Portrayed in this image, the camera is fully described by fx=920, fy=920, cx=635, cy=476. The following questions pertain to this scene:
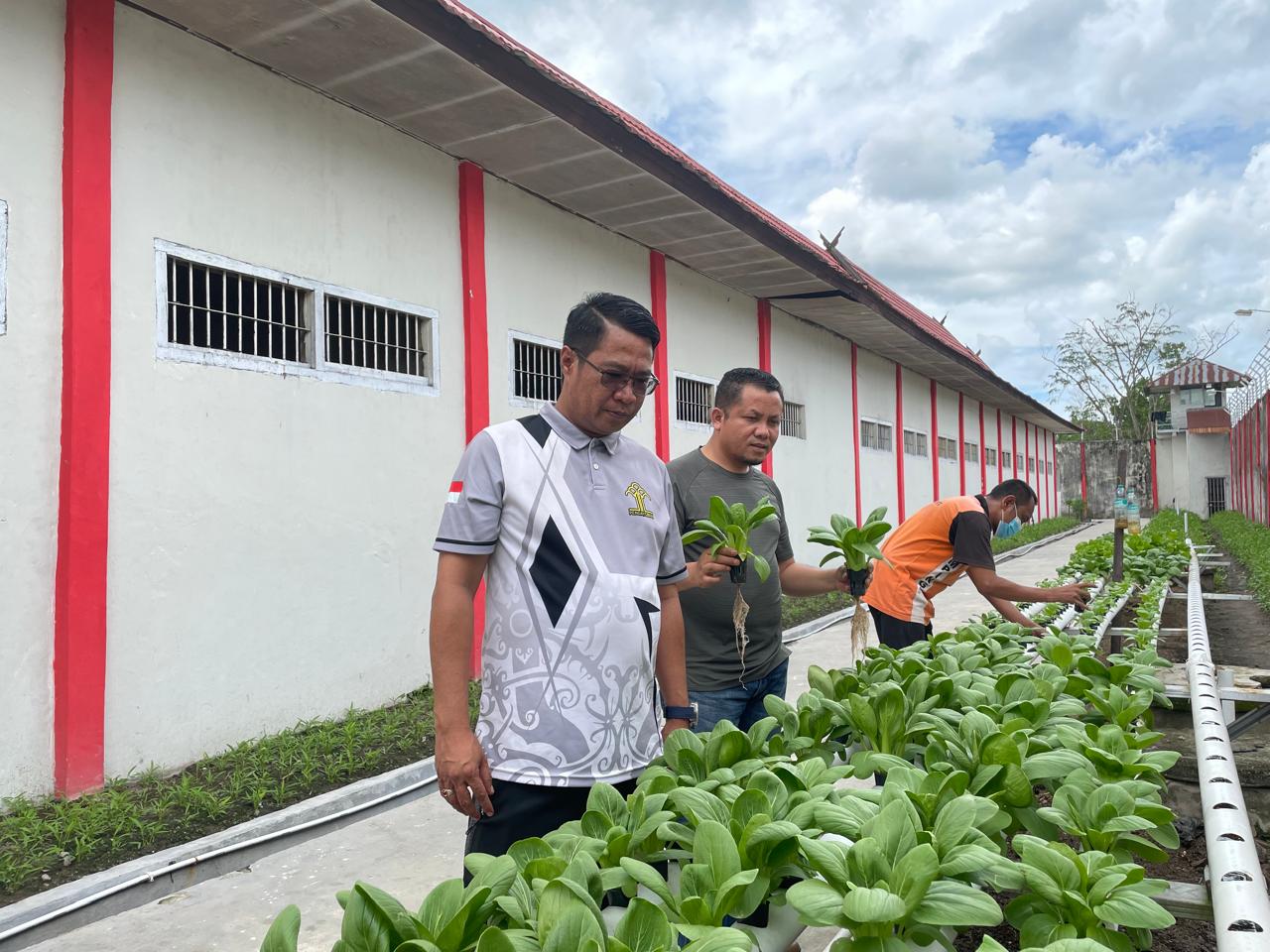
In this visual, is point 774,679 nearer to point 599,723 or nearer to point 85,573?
point 599,723

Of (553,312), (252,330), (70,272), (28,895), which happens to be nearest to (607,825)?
(28,895)

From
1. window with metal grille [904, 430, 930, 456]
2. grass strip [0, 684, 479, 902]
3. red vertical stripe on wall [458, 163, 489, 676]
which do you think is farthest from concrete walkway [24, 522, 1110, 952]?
window with metal grille [904, 430, 930, 456]

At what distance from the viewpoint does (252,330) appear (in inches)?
221

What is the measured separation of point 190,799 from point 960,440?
21.2 metres

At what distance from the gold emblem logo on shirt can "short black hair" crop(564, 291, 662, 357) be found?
35 centimetres

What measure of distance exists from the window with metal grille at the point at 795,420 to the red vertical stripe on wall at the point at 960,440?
1022 cm

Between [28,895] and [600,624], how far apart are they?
112 inches

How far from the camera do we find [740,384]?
3.15 meters

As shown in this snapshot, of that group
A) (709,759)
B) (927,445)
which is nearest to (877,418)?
(927,445)

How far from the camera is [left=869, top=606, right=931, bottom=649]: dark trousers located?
4.20m

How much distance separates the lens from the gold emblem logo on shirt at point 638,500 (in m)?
2.27

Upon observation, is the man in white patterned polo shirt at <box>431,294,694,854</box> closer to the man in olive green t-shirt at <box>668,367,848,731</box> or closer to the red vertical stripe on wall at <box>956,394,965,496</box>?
the man in olive green t-shirt at <box>668,367,848,731</box>

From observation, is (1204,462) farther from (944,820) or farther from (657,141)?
(944,820)

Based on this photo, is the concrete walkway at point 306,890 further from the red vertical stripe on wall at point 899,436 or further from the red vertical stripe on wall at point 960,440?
the red vertical stripe on wall at point 960,440
